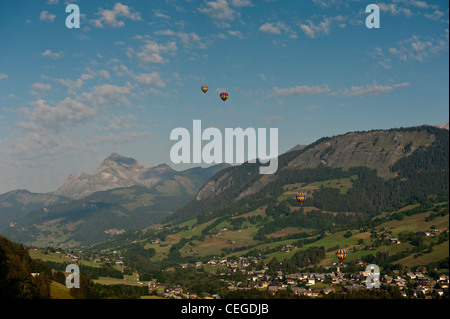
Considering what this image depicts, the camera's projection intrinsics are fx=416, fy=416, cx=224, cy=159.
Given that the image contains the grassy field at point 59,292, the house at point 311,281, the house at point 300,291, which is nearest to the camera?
the grassy field at point 59,292

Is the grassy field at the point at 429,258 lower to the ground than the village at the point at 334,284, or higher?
higher

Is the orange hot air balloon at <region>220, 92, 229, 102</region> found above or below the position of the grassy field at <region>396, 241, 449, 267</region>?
above

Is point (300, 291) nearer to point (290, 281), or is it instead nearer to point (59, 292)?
point (290, 281)

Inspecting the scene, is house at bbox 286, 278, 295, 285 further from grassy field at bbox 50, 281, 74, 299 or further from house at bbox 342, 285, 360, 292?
grassy field at bbox 50, 281, 74, 299

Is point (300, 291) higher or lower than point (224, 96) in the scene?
lower

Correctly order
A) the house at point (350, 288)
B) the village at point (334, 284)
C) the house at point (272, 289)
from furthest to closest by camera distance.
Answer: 1. the house at point (272, 289)
2. the village at point (334, 284)
3. the house at point (350, 288)

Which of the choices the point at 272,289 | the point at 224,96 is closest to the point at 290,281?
the point at 272,289

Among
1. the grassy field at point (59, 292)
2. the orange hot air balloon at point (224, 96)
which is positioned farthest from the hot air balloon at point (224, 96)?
the grassy field at point (59, 292)

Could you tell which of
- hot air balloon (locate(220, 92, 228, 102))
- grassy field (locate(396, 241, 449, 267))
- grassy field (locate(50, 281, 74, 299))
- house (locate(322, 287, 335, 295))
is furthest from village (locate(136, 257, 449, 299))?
hot air balloon (locate(220, 92, 228, 102))

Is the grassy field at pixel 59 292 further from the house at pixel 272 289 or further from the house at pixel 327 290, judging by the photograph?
the house at pixel 327 290

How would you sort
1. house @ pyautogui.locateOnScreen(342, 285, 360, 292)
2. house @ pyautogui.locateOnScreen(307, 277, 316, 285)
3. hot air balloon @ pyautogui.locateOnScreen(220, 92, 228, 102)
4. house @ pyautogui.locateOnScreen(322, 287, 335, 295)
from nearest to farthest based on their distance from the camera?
house @ pyautogui.locateOnScreen(342, 285, 360, 292)
house @ pyautogui.locateOnScreen(322, 287, 335, 295)
house @ pyautogui.locateOnScreen(307, 277, 316, 285)
hot air balloon @ pyautogui.locateOnScreen(220, 92, 228, 102)

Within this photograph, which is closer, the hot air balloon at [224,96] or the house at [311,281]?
the house at [311,281]

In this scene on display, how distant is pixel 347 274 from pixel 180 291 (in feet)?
246
